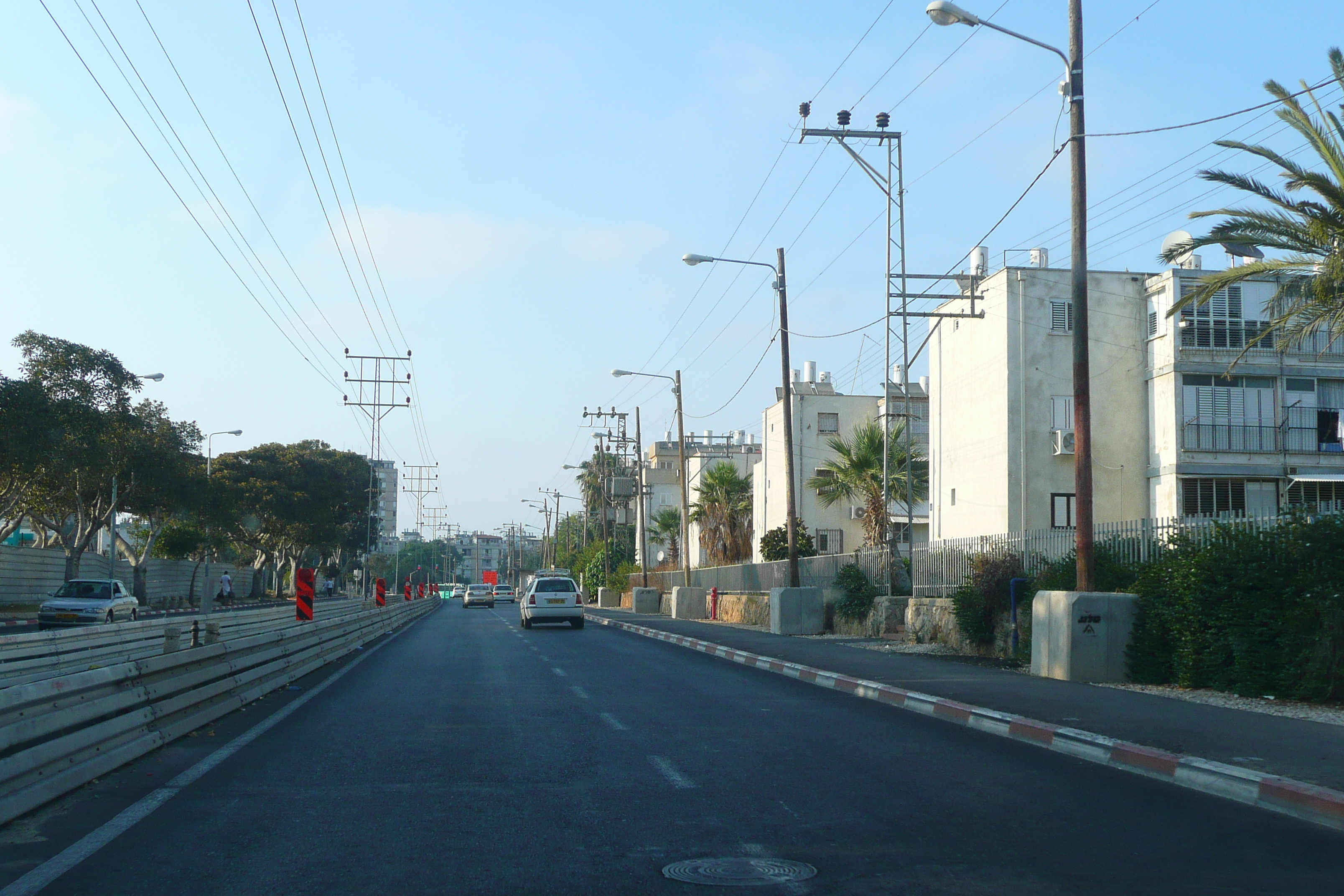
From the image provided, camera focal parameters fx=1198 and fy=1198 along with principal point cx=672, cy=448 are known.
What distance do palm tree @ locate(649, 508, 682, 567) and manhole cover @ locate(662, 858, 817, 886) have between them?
73.0m

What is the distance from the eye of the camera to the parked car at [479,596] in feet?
233

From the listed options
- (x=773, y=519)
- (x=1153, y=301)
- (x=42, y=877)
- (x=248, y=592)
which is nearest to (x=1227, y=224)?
(x=42, y=877)

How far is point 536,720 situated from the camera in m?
12.4

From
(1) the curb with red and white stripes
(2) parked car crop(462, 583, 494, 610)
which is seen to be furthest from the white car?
(2) parked car crop(462, 583, 494, 610)

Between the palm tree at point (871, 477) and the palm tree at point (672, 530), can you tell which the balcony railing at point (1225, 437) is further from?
the palm tree at point (672, 530)

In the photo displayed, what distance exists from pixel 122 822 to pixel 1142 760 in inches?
288

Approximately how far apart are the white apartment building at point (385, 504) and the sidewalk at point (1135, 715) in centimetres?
4474

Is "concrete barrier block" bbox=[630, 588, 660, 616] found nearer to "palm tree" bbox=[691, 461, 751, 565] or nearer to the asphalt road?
"palm tree" bbox=[691, 461, 751, 565]

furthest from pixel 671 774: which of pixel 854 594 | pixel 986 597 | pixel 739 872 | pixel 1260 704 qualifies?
pixel 854 594

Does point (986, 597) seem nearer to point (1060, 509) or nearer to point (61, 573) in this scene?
point (1060, 509)

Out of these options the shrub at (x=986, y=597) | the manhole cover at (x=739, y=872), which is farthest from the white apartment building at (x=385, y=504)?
the manhole cover at (x=739, y=872)

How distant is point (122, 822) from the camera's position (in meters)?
6.98

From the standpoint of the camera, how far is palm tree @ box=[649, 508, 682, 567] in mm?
83000

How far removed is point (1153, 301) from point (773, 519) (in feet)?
90.9
